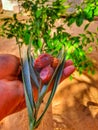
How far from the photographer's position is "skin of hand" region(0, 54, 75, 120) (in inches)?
28.2

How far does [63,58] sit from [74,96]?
3.13ft

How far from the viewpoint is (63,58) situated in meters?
0.76

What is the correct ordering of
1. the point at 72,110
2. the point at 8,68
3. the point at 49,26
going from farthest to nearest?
the point at 72,110 < the point at 49,26 < the point at 8,68

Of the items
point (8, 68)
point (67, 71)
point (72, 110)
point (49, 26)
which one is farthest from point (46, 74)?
point (72, 110)

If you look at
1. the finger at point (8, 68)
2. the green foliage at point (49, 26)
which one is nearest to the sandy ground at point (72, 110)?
the green foliage at point (49, 26)

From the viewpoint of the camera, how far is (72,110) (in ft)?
5.30

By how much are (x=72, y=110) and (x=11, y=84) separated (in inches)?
37.1

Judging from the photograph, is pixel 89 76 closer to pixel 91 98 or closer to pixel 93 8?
pixel 91 98

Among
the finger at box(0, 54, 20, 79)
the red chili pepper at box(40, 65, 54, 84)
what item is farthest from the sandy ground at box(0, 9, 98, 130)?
the red chili pepper at box(40, 65, 54, 84)

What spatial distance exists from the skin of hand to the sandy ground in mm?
736

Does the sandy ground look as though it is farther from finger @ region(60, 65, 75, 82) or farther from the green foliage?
finger @ region(60, 65, 75, 82)

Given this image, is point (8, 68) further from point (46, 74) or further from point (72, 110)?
point (72, 110)

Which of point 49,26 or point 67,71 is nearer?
point 67,71

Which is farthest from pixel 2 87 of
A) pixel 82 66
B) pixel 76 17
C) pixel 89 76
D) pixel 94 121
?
pixel 89 76
